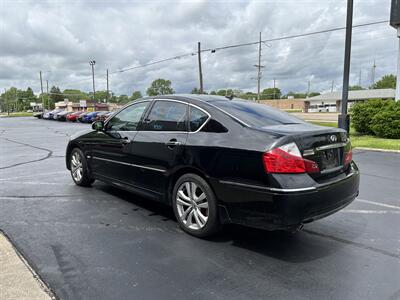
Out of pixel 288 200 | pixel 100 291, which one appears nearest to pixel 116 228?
pixel 100 291

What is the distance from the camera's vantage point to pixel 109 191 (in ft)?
20.4

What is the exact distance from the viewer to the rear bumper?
3.33 meters

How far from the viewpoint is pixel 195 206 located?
163 inches

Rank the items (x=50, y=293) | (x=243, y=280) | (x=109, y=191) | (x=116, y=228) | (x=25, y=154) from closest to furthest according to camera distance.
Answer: (x=50, y=293) < (x=243, y=280) < (x=116, y=228) < (x=109, y=191) < (x=25, y=154)

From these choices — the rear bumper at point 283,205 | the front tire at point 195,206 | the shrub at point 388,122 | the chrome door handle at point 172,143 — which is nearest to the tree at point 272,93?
the shrub at point 388,122

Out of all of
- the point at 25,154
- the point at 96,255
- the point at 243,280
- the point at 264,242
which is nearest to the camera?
the point at 243,280

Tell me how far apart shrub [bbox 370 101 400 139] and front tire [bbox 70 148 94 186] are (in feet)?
41.7

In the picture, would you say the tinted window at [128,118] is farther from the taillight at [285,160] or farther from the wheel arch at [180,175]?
the taillight at [285,160]

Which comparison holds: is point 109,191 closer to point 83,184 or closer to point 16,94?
point 83,184

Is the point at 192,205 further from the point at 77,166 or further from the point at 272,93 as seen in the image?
the point at 272,93

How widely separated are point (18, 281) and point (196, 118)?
2475 mm

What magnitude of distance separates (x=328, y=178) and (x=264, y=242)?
1.04 meters

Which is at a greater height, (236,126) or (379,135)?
(236,126)

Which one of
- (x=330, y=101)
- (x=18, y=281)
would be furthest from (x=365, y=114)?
(x=330, y=101)
